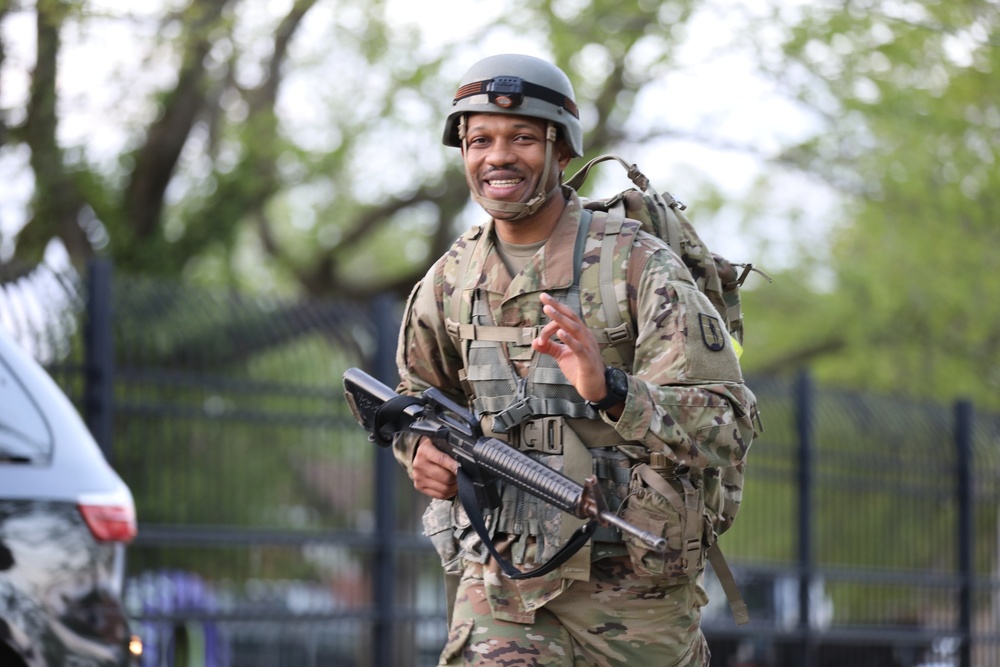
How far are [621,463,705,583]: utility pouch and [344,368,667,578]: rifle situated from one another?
0.12 meters

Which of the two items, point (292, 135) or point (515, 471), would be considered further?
point (292, 135)

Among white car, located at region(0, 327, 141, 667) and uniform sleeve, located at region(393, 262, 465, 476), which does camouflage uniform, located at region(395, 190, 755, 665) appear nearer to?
uniform sleeve, located at region(393, 262, 465, 476)

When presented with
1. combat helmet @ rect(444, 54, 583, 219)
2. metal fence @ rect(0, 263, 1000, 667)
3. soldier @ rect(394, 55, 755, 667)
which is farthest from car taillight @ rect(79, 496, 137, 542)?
metal fence @ rect(0, 263, 1000, 667)

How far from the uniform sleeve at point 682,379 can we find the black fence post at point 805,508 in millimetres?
6830

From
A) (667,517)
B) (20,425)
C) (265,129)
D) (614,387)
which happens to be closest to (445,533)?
(667,517)

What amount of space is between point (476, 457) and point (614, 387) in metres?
0.43

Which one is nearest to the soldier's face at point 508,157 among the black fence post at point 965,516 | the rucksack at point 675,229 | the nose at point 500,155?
the nose at point 500,155

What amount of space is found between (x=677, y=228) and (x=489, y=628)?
1.11 m

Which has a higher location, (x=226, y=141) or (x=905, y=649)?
(x=226, y=141)

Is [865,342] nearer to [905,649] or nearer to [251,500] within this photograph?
[905,649]

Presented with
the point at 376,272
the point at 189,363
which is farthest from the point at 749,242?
the point at 189,363

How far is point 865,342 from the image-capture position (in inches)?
675

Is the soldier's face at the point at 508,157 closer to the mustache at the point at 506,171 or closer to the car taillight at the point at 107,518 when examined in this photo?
the mustache at the point at 506,171

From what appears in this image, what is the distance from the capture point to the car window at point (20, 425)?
4137 mm
